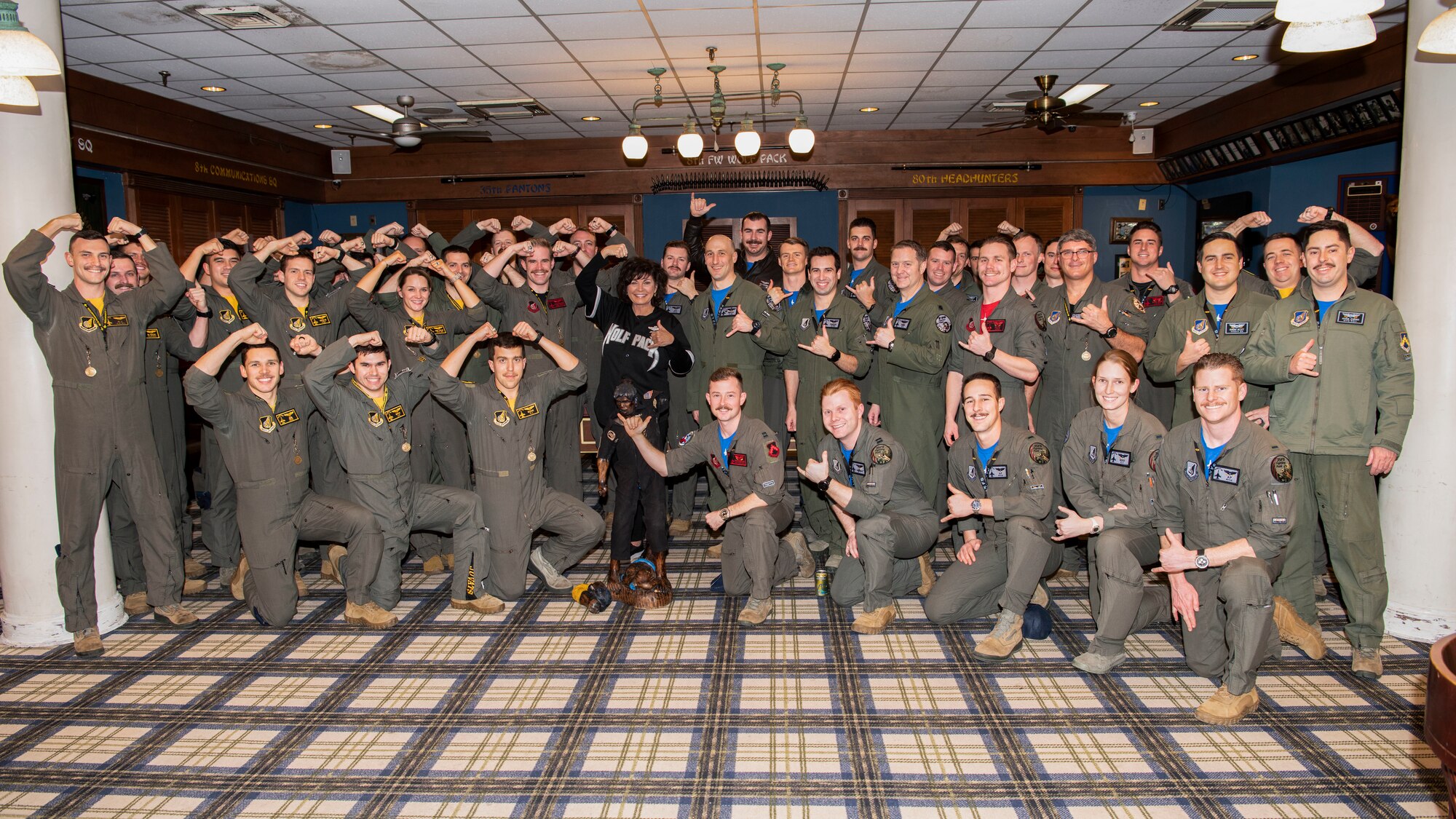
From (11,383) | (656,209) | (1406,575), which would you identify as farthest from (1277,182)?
(11,383)

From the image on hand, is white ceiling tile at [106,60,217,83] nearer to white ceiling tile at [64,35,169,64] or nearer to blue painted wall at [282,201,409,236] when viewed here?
white ceiling tile at [64,35,169,64]

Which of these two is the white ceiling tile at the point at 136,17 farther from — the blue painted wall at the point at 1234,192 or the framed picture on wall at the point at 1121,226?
the framed picture on wall at the point at 1121,226

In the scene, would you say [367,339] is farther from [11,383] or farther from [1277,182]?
[1277,182]

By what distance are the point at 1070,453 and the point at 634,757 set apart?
2376mm

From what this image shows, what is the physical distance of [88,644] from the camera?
4023 millimetres

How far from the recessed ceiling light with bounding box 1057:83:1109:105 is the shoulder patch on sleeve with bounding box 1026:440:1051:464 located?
5157mm

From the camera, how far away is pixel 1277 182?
8578 millimetres

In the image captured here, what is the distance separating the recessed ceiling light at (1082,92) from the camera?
7809 mm

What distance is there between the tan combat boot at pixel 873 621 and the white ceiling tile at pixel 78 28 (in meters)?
6.03

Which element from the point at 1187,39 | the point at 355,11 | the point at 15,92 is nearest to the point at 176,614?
the point at 15,92

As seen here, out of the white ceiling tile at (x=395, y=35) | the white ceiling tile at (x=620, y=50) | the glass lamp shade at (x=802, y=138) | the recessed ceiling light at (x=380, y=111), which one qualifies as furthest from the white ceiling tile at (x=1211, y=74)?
the recessed ceiling light at (x=380, y=111)

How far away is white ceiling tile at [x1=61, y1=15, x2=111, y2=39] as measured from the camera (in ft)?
18.0

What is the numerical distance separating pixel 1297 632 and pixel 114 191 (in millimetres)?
9569

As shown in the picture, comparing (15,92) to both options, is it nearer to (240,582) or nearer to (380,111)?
(240,582)
